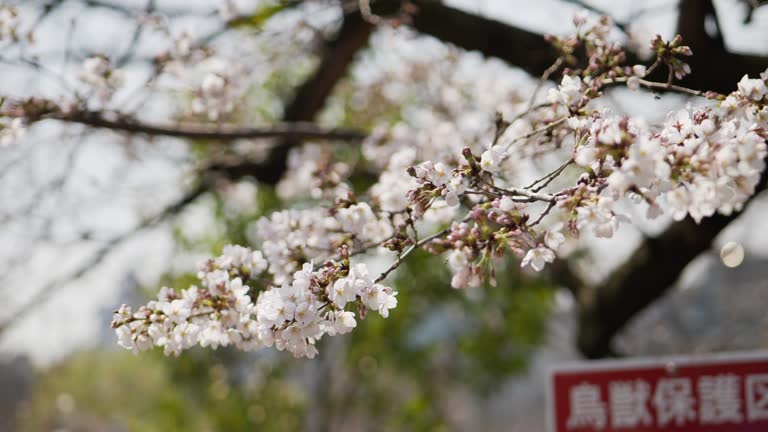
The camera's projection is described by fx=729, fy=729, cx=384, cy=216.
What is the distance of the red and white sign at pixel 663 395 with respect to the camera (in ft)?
6.28

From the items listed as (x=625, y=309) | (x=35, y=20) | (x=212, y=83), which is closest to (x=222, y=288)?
(x=212, y=83)

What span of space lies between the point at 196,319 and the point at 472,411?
35.6 ft

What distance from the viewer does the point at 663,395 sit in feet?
6.66

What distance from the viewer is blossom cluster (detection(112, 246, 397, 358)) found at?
120 cm

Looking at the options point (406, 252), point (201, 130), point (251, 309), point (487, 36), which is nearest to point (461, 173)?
point (406, 252)

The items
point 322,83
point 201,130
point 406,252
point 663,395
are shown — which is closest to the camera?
point 406,252

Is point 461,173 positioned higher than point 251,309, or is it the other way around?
point 461,173

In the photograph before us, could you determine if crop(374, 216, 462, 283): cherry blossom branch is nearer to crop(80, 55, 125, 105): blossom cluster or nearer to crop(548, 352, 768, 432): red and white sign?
crop(548, 352, 768, 432): red and white sign

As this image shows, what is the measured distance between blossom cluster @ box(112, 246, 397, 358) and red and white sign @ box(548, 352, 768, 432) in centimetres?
96

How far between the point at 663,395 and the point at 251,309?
125cm

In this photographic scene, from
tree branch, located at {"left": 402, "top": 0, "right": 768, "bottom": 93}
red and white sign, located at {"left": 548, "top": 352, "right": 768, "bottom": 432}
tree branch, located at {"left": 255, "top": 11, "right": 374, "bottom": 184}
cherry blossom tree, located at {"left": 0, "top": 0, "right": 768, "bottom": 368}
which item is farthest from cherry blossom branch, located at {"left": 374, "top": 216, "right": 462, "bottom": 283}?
tree branch, located at {"left": 255, "top": 11, "right": 374, "bottom": 184}

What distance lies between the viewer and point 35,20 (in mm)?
2166

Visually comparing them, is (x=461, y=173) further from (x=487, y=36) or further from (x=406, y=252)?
(x=487, y=36)

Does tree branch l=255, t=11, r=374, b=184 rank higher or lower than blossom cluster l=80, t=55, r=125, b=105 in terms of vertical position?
lower
